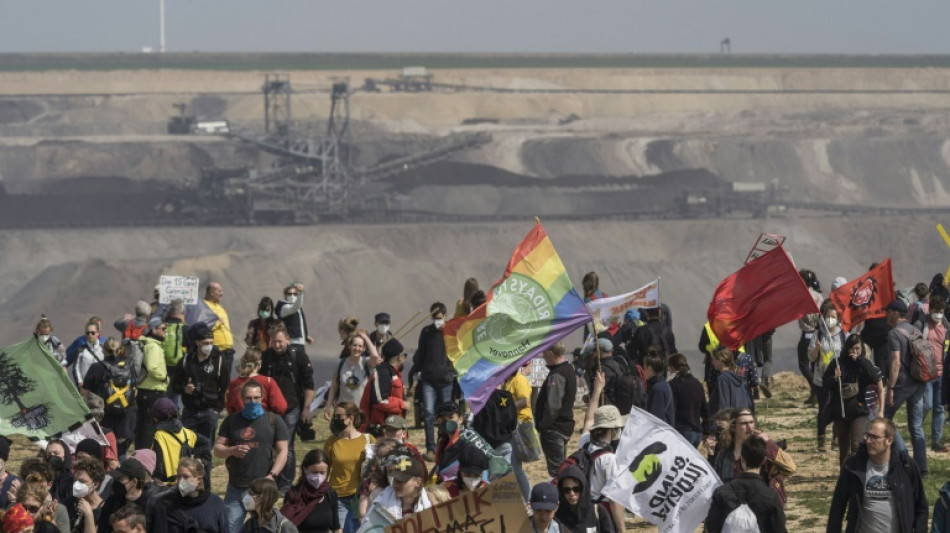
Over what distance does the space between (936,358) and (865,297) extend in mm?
1574

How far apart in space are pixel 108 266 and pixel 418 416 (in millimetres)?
56046

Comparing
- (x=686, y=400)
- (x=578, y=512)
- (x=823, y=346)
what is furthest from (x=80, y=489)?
(x=823, y=346)

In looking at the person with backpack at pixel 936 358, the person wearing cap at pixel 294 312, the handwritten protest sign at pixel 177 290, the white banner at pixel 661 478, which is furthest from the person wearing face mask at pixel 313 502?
the handwritten protest sign at pixel 177 290

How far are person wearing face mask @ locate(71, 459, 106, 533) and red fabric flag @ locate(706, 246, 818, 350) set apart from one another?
488 cm

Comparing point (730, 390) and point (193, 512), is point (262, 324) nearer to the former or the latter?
point (730, 390)

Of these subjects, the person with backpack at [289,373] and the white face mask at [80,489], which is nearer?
the white face mask at [80,489]

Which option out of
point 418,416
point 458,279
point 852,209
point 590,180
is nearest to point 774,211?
point 852,209

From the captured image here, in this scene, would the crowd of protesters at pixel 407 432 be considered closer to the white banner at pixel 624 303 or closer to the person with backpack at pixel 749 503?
the person with backpack at pixel 749 503

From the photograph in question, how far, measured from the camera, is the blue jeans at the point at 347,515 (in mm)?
10117

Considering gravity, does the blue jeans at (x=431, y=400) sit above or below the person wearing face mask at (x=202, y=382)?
below

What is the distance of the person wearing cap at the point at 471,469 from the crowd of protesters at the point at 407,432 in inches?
0.6

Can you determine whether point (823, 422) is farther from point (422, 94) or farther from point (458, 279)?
point (422, 94)

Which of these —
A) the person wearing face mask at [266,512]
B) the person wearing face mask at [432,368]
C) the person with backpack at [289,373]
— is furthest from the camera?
the person wearing face mask at [432,368]

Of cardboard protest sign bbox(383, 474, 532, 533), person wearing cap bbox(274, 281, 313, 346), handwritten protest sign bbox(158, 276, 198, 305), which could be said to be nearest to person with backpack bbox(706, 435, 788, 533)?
cardboard protest sign bbox(383, 474, 532, 533)
